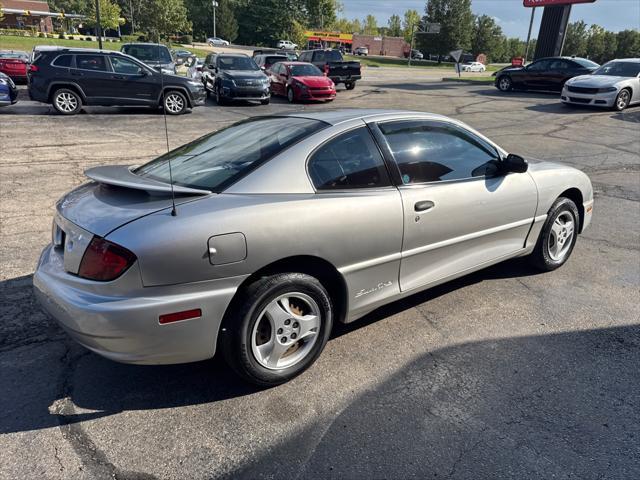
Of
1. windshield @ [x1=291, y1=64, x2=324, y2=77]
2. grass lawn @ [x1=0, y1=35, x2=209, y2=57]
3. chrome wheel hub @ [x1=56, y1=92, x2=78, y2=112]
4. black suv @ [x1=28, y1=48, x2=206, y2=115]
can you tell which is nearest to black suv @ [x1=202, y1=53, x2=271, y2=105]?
windshield @ [x1=291, y1=64, x2=324, y2=77]

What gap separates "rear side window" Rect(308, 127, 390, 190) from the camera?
302 centimetres

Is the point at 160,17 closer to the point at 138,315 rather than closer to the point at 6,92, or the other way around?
the point at 6,92

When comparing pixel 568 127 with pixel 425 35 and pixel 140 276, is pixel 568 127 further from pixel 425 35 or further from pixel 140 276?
pixel 425 35

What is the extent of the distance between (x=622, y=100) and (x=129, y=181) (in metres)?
17.6

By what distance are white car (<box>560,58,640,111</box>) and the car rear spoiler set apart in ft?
54.4

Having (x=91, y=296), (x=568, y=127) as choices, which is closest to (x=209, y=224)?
(x=91, y=296)

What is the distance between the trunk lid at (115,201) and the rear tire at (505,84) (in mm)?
22348

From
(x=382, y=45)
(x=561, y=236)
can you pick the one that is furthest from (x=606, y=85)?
(x=382, y=45)

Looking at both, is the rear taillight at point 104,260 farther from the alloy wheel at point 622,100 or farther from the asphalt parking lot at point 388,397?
the alloy wheel at point 622,100

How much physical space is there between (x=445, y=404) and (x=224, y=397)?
127 cm

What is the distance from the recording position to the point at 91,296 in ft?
8.02

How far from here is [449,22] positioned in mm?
68188

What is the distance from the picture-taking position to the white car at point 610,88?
15.6 m

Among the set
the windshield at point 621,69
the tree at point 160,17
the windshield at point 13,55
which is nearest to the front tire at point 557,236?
the windshield at point 621,69
